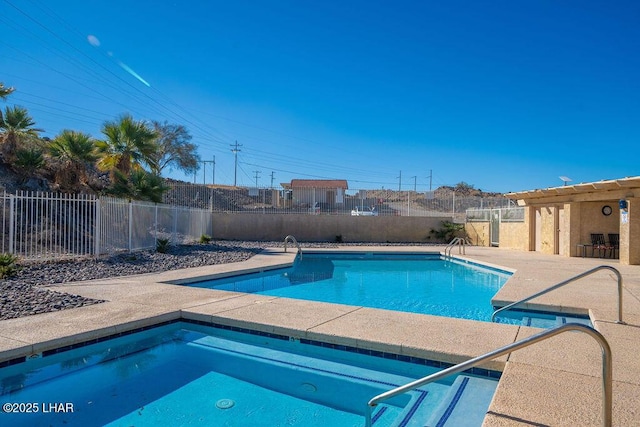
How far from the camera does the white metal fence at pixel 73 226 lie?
392 inches

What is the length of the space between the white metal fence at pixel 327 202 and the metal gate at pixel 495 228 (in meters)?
1.28

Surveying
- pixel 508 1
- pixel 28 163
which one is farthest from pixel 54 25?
pixel 508 1

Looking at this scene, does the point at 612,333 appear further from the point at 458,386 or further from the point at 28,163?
the point at 28,163

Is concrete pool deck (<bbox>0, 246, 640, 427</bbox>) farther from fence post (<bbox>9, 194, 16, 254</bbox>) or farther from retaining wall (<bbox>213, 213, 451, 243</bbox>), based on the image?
retaining wall (<bbox>213, 213, 451, 243</bbox>)

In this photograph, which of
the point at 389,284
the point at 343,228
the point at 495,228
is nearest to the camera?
the point at 389,284

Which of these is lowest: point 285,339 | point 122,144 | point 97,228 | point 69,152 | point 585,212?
point 285,339

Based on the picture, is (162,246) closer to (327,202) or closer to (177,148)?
(327,202)

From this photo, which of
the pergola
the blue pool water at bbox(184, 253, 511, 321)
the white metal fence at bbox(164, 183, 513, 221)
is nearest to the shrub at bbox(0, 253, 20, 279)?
the blue pool water at bbox(184, 253, 511, 321)

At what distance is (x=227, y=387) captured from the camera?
169 inches

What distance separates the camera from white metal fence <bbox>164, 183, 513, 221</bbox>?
22.8 m

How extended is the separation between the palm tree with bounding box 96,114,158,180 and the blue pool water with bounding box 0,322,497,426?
11.9 m

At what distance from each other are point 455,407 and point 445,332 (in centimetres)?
143

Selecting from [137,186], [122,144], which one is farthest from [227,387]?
[122,144]

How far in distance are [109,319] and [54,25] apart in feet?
58.0
